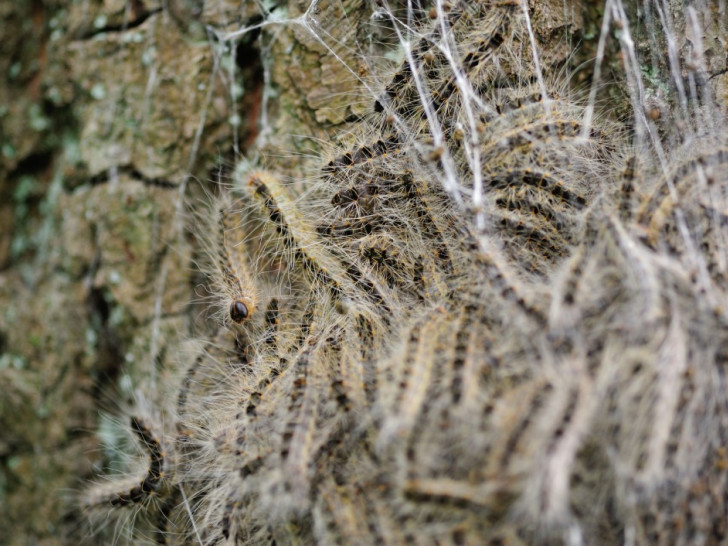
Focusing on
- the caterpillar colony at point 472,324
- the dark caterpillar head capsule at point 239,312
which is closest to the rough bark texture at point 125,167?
the caterpillar colony at point 472,324

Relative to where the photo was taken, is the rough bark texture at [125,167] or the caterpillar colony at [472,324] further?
the rough bark texture at [125,167]

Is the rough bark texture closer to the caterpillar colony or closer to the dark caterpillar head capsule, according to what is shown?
the caterpillar colony

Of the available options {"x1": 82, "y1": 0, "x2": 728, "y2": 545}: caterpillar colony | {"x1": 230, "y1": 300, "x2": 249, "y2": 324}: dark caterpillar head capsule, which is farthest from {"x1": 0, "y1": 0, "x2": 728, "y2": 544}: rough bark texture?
{"x1": 230, "y1": 300, "x2": 249, "y2": 324}: dark caterpillar head capsule

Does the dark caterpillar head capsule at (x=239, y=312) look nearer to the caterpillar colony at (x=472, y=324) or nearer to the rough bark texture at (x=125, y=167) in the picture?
the caterpillar colony at (x=472, y=324)

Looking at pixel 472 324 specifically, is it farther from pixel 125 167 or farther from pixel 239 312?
pixel 125 167

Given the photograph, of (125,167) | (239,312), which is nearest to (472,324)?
(239,312)

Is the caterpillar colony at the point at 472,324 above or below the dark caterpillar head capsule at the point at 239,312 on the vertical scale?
below

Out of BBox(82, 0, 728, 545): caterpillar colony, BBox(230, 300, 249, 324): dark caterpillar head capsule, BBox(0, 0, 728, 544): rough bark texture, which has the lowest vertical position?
BBox(82, 0, 728, 545): caterpillar colony
